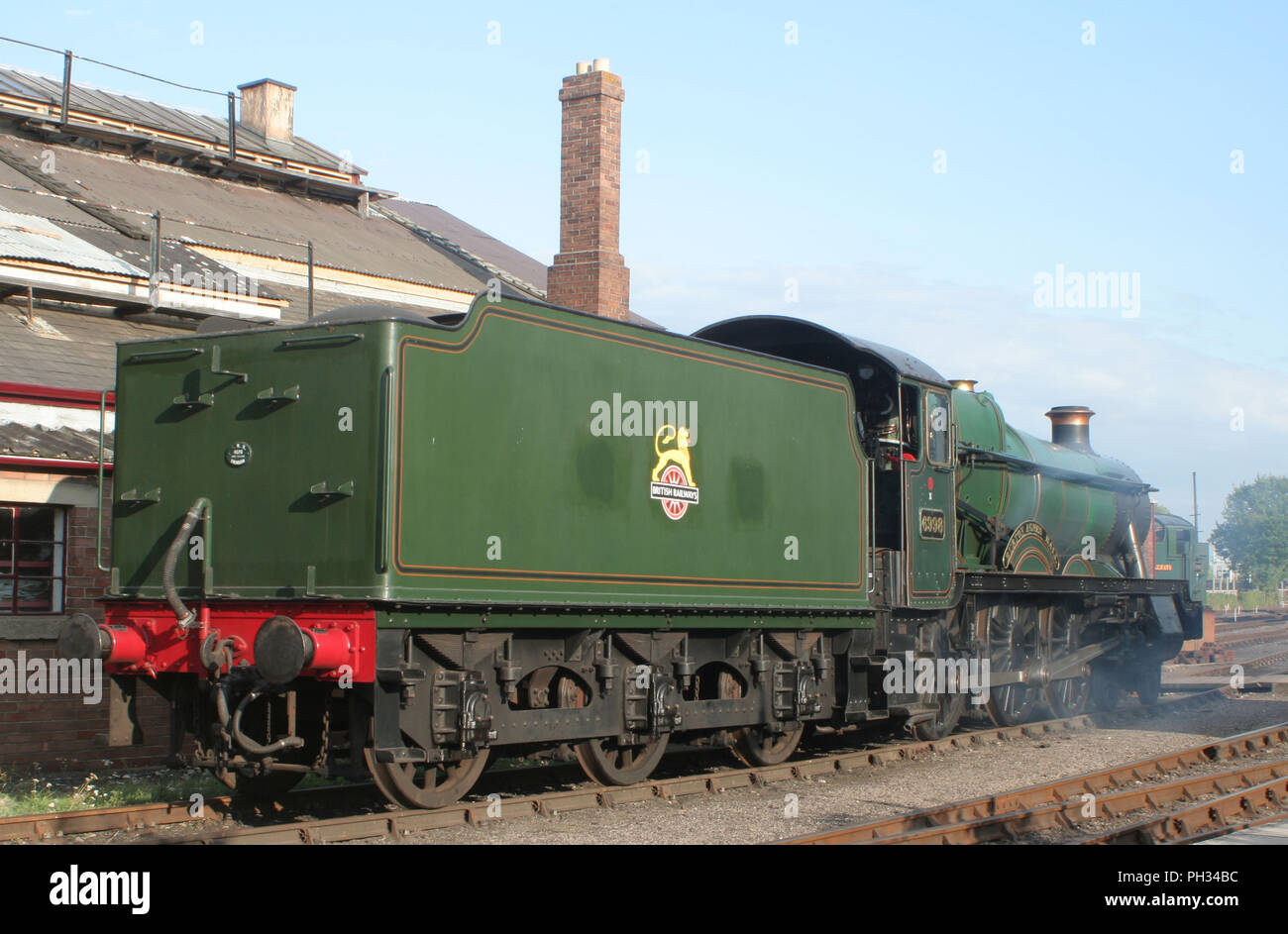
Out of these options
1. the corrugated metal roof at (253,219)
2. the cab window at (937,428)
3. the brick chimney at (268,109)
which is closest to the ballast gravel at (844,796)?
the cab window at (937,428)

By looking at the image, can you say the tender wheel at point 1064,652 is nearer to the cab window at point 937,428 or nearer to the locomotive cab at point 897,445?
the locomotive cab at point 897,445

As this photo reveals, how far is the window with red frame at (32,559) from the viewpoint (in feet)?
37.5

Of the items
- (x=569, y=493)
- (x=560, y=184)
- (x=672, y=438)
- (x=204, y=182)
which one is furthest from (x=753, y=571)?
(x=204, y=182)

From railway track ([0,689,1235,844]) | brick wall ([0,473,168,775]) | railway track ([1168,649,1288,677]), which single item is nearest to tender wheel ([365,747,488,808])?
railway track ([0,689,1235,844])

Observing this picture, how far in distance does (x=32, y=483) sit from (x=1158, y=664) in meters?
13.8

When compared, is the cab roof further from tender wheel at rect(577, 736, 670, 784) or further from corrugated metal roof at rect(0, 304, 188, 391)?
corrugated metal roof at rect(0, 304, 188, 391)

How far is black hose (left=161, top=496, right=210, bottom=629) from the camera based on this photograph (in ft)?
27.8

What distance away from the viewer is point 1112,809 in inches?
368

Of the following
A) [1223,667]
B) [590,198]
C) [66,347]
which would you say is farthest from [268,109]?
[1223,667]

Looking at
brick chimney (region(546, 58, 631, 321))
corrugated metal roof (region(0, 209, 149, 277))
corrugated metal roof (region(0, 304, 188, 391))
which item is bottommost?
corrugated metal roof (region(0, 304, 188, 391))

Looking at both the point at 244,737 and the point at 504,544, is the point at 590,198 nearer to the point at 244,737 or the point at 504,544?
the point at 504,544

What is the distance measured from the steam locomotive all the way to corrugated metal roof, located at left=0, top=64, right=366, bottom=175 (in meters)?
15.2

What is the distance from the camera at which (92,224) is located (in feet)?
58.1
